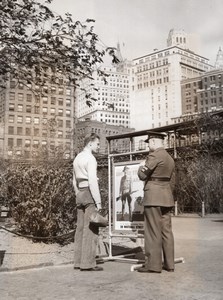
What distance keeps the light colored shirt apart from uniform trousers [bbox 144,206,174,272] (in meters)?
0.75

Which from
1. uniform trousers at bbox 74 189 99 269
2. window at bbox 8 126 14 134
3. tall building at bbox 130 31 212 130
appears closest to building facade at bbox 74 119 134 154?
tall building at bbox 130 31 212 130

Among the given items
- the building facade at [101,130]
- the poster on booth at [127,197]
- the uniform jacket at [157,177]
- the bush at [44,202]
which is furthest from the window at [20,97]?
the uniform jacket at [157,177]

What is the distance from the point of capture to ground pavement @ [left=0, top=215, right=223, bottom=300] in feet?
14.6

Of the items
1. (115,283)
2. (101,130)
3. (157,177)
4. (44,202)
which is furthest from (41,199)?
(101,130)

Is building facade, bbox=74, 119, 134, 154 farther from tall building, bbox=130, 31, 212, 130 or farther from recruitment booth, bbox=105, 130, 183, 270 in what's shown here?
recruitment booth, bbox=105, 130, 183, 270

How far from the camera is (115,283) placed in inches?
201

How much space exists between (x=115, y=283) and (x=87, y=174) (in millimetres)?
1678

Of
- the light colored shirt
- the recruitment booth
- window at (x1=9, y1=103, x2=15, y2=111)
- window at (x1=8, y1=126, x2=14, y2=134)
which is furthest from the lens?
window at (x1=8, y1=126, x2=14, y2=134)

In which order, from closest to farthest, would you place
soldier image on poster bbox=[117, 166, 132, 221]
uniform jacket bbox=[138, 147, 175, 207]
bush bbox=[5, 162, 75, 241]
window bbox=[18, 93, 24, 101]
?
uniform jacket bbox=[138, 147, 175, 207] < soldier image on poster bbox=[117, 166, 132, 221] < bush bbox=[5, 162, 75, 241] < window bbox=[18, 93, 24, 101]

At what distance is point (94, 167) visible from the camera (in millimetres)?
6246

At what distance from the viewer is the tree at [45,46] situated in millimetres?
8258

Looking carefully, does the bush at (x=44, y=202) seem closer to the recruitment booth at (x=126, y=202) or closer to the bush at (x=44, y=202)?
the bush at (x=44, y=202)

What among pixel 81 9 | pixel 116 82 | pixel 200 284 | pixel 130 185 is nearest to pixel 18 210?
pixel 130 185

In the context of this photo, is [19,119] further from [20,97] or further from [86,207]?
[86,207]
